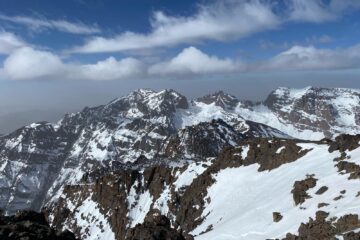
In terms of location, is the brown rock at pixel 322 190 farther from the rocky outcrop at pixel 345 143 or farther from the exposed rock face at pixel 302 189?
the rocky outcrop at pixel 345 143

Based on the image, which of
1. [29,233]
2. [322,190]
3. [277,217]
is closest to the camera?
[29,233]

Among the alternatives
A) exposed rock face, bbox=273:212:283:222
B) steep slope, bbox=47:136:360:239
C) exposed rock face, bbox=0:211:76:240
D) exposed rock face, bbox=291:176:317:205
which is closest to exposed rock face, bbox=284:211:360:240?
steep slope, bbox=47:136:360:239

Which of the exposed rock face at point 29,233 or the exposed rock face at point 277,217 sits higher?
the exposed rock face at point 29,233

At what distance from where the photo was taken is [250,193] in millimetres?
107562

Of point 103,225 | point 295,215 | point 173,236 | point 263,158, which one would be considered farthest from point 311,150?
point 103,225

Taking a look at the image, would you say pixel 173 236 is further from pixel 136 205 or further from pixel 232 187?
pixel 136 205

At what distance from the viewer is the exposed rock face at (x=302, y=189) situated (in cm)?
7631

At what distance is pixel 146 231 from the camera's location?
62.1m

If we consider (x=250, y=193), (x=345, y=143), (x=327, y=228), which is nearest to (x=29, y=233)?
(x=327, y=228)

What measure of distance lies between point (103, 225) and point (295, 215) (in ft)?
448

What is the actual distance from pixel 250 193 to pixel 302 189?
28485 mm

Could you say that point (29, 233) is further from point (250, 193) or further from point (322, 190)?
point (250, 193)

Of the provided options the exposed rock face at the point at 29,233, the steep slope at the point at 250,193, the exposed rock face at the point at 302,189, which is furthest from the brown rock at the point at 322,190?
the exposed rock face at the point at 29,233

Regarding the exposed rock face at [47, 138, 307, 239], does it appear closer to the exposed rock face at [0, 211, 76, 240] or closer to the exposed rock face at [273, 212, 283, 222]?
the exposed rock face at [273, 212, 283, 222]
